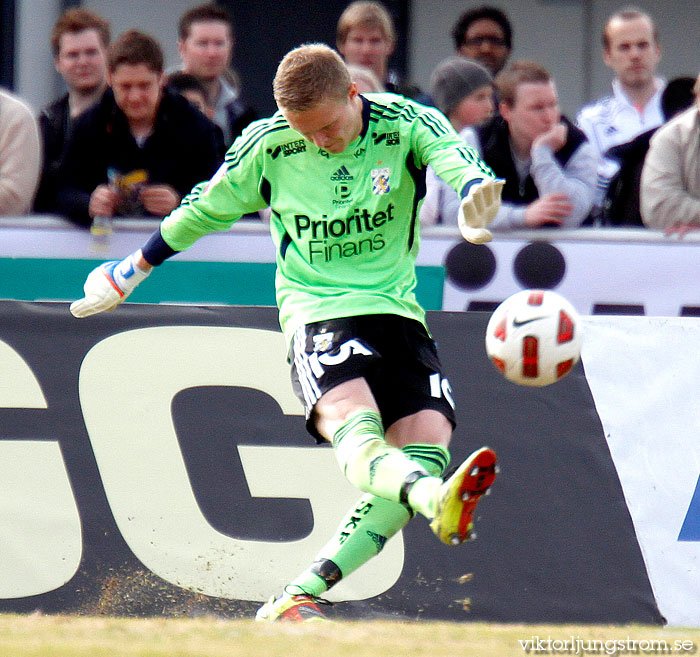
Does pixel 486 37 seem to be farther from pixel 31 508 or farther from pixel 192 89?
pixel 31 508

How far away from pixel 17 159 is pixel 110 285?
1.96 metres

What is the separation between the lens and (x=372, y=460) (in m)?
4.25

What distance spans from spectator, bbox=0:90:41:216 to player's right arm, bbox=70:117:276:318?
5.87 ft

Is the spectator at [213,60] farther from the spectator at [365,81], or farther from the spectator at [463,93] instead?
the spectator at [463,93]

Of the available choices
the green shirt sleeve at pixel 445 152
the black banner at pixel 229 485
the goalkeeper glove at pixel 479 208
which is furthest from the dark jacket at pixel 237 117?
the goalkeeper glove at pixel 479 208

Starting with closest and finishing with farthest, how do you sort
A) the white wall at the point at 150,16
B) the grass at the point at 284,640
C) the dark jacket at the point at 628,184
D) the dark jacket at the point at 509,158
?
the grass at the point at 284,640 → the dark jacket at the point at 509,158 → the dark jacket at the point at 628,184 → the white wall at the point at 150,16

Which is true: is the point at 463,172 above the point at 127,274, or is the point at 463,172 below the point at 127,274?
above

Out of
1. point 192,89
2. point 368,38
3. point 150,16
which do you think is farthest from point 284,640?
point 150,16

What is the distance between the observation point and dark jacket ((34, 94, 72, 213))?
693 cm

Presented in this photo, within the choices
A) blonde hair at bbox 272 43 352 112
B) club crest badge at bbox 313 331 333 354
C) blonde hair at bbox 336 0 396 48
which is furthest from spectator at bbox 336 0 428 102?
club crest badge at bbox 313 331 333 354

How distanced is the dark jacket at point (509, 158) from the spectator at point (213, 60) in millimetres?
1741

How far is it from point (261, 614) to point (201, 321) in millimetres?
1657

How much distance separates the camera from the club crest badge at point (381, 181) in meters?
4.66

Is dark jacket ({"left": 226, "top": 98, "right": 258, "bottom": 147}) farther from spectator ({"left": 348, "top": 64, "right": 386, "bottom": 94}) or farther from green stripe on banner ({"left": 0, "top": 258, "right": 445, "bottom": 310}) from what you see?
green stripe on banner ({"left": 0, "top": 258, "right": 445, "bottom": 310})
